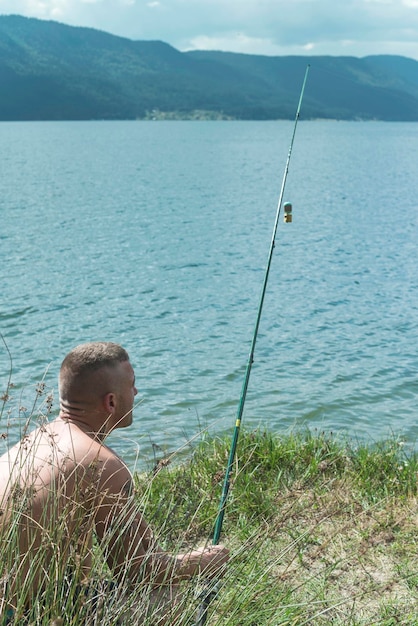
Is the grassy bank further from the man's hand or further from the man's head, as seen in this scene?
the man's head

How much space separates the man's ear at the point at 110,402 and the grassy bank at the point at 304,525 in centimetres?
28

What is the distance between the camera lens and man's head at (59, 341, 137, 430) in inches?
122

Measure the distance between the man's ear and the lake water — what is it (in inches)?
10.8

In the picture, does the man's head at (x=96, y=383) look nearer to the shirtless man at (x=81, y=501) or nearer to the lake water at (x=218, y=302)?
the shirtless man at (x=81, y=501)

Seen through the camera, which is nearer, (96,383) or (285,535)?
(96,383)

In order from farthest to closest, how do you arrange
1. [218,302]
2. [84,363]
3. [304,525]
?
[218,302] < [304,525] < [84,363]

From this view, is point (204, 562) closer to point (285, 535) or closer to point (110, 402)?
point (110, 402)

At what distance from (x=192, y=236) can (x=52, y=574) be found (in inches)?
882

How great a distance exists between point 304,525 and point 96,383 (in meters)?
2.25

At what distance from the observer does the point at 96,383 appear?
3129 millimetres

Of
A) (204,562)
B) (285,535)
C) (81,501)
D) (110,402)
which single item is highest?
(110,402)

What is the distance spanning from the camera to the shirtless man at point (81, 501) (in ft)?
8.68

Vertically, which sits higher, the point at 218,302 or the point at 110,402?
the point at 110,402

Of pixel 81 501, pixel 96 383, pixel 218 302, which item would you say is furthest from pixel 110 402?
pixel 218 302
